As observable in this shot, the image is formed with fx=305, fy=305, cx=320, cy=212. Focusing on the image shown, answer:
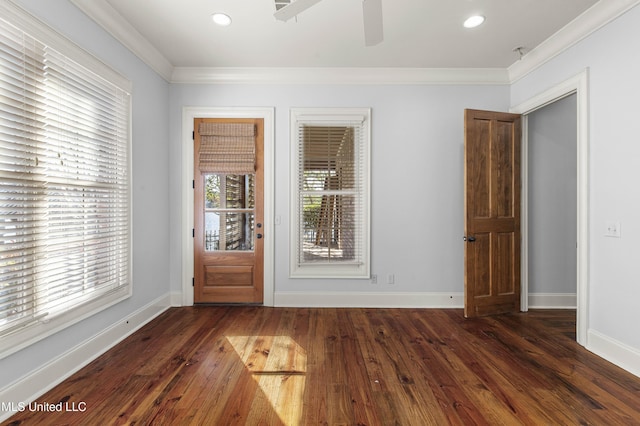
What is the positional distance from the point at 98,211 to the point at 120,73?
127 centimetres

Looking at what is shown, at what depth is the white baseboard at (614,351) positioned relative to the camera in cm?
221

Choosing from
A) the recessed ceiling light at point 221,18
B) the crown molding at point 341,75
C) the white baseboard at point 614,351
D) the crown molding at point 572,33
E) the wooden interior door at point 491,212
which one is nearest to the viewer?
the white baseboard at point 614,351

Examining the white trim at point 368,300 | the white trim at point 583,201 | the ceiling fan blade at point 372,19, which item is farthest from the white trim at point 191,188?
the white trim at point 583,201

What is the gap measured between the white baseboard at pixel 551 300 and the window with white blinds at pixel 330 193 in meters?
2.02

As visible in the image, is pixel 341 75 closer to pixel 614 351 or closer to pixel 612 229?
pixel 612 229

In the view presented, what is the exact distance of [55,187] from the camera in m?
2.10

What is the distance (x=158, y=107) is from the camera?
3441 mm

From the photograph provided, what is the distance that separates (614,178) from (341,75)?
276 centimetres

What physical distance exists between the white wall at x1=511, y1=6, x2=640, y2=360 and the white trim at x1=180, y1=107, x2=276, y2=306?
3.08 metres

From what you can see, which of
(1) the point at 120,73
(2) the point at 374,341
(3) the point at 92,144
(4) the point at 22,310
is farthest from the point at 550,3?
(4) the point at 22,310

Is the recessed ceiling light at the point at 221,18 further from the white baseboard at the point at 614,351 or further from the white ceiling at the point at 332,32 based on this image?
the white baseboard at the point at 614,351

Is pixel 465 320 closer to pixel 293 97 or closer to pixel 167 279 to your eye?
pixel 293 97

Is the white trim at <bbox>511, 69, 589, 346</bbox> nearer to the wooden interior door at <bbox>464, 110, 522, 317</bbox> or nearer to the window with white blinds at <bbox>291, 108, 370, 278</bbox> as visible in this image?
the wooden interior door at <bbox>464, 110, 522, 317</bbox>

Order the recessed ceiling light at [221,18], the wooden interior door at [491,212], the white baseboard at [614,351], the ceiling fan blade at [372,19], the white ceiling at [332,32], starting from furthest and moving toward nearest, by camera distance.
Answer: the wooden interior door at [491,212] → the recessed ceiling light at [221,18] → the white ceiling at [332,32] → the white baseboard at [614,351] → the ceiling fan blade at [372,19]
